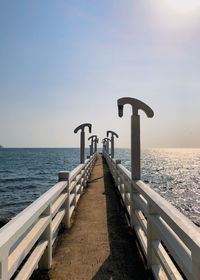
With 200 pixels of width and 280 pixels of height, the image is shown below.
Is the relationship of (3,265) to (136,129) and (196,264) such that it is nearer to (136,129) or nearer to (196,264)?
(196,264)

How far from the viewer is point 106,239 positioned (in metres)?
3.57

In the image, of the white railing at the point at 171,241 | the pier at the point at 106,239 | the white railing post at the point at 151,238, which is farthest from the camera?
the white railing post at the point at 151,238

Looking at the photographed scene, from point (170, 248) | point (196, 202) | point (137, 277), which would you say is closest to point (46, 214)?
point (137, 277)

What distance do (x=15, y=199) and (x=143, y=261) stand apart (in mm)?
14538

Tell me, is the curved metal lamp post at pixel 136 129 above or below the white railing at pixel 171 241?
above

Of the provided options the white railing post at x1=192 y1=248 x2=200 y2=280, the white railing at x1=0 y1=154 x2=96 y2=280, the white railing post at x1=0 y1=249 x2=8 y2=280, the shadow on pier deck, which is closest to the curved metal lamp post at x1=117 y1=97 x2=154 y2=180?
the shadow on pier deck

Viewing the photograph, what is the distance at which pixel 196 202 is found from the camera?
1538 cm

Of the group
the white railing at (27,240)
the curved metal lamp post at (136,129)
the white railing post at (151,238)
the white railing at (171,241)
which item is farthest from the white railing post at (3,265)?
the curved metal lamp post at (136,129)

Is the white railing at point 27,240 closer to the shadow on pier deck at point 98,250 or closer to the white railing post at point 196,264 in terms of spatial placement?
the shadow on pier deck at point 98,250

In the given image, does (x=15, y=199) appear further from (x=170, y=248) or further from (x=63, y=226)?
(x=170, y=248)

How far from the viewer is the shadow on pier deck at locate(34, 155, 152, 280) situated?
260 cm

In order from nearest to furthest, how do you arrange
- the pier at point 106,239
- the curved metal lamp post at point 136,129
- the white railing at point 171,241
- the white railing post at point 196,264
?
the white railing post at point 196,264
the white railing at point 171,241
the pier at point 106,239
the curved metal lamp post at point 136,129

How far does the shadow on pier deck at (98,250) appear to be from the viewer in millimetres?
2596

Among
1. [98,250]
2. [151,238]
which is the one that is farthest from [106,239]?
[151,238]
